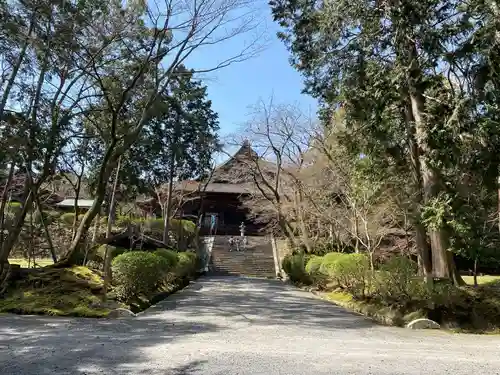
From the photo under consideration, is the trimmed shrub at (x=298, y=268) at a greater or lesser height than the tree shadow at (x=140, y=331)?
greater

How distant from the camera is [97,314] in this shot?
10039 mm

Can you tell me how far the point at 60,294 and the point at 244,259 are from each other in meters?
20.7

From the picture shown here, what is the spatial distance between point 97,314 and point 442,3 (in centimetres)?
1080

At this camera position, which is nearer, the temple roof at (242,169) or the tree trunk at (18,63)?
the tree trunk at (18,63)

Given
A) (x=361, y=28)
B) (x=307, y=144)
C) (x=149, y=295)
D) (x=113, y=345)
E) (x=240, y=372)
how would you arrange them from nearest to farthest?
(x=240, y=372), (x=113, y=345), (x=361, y=28), (x=149, y=295), (x=307, y=144)

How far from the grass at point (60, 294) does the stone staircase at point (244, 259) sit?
1780 cm

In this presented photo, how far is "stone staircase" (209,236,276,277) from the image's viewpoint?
29.5 m

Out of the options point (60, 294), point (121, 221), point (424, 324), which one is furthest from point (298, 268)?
point (60, 294)

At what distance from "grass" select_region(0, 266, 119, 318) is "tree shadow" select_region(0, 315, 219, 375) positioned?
0.62 m

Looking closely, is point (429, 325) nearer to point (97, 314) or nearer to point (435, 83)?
point (435, 83)

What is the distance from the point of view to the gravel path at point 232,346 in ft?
17.7

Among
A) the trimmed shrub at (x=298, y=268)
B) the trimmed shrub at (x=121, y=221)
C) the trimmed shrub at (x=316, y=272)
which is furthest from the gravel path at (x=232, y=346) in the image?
the trimmed shrub at (x=121, y=221)

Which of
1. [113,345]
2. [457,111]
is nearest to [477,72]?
[457,111]

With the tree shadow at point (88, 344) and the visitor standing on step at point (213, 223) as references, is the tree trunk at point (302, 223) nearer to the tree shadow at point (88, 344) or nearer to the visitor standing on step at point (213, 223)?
the tree shadow at point (88, 344)
